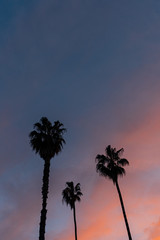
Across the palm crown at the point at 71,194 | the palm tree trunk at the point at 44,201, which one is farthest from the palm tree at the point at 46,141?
the palm crown at the point at 71,194

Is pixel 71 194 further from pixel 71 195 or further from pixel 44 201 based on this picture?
pixel 44 201

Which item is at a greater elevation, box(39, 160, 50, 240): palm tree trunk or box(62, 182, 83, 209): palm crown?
box(62, 182, 83, 209): palm crown

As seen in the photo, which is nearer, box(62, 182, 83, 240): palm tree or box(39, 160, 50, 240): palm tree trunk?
box(39, 160, 50, 240): palm tree trunk

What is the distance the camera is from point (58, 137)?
28.5m

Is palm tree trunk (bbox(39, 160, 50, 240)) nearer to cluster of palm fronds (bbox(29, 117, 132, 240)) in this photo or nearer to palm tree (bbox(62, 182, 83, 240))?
cluster of palm fronds (bbox(29, 117, 132, 240))

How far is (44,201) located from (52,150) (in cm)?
631

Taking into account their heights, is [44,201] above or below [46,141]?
below

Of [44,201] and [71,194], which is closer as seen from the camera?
[44,201]

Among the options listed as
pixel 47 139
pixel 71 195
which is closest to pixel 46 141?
pixel 47 139

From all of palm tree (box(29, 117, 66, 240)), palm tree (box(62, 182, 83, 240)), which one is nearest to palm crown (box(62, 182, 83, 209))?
palm tree (box(62, 182, 83, 240))

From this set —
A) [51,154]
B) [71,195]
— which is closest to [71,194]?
[71,195]

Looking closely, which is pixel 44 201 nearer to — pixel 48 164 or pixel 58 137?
pixel 48 164

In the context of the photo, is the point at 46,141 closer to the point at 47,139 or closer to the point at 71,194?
the point at 47,139

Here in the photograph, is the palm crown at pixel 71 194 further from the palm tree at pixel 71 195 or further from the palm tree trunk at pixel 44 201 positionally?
the palm tree trunk at pixel 44 201
